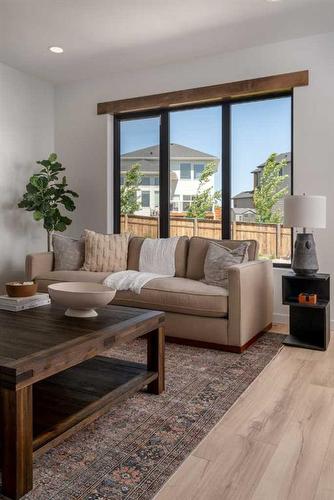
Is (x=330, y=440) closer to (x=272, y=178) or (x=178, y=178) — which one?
(x=272, y=178)

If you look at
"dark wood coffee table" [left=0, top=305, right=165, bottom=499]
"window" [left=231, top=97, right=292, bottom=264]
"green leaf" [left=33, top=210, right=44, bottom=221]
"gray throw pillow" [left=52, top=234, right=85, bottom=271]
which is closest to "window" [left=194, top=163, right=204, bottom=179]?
"window" [left=231, top=97, right=292, bottom=264]

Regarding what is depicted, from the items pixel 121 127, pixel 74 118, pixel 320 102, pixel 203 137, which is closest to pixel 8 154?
pixel 74 118

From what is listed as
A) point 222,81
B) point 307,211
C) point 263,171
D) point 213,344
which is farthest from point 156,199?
point 213,344

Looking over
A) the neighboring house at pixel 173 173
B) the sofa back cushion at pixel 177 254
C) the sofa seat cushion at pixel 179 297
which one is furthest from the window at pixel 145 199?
the sofa seat cushion at pixel 179 297

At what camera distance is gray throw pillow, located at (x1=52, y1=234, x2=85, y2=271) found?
4.28 m

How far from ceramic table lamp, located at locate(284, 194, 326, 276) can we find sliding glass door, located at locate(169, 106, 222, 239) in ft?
4.16

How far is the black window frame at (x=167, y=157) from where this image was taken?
14.4 feet

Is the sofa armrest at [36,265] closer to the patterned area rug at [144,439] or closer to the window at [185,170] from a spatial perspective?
the window at [185,170]

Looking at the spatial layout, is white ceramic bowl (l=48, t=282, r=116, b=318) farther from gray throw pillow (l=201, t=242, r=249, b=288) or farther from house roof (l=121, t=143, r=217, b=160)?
house roof (l=121, t=143, r=217, b=160)

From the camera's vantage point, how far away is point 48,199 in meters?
4.84

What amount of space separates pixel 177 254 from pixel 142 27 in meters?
2.10

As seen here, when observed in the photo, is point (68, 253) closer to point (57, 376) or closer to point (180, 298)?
point (180, 298)

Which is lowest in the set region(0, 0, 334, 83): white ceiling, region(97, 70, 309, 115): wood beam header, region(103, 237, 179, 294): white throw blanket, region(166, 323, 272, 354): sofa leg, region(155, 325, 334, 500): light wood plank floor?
region(155, 325, 334, 500): light wood plank floor

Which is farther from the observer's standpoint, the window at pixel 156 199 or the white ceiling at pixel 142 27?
the window at pixel 156 199
